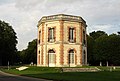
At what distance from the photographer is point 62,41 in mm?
60781

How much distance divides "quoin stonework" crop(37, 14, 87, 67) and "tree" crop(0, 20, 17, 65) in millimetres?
32458

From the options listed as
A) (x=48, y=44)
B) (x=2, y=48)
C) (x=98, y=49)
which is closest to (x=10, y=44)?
(x=2, y=48)

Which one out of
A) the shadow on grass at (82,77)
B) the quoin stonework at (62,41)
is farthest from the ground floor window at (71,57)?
the shadow on grass at (82,77)

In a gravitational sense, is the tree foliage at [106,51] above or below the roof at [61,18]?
below

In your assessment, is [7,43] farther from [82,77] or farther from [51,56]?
[82,77]

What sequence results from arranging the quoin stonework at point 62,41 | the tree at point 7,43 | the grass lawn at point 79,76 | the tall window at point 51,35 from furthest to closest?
the tree at point 7,43 → the tall window at point 51,35 → the quoin stonework at point 62,41 → the grass lawn at point 79,76

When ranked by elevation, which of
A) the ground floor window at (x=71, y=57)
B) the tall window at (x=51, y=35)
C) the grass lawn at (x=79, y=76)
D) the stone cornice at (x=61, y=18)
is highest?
the stone cornice at (x=61, y=18)

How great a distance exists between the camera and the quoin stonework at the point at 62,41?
60.8 metres

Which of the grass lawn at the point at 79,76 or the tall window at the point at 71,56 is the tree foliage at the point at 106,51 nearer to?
the tall window at the point at 71,56

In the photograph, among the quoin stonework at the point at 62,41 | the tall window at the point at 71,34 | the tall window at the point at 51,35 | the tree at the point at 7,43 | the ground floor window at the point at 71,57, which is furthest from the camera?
the tree at the point at 7,43

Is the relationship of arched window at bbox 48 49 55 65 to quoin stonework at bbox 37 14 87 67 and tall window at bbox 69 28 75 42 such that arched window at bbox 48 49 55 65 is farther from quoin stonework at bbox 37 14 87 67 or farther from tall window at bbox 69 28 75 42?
tall window at bbox 69 28 75 42

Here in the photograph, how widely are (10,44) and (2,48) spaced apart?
3526 mm

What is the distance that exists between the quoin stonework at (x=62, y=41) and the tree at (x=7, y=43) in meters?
32.5

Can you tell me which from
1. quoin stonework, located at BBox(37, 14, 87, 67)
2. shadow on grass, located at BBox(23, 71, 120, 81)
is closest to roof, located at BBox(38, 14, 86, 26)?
quoin stonework, located at BBox(37, 14, 87, 67)
